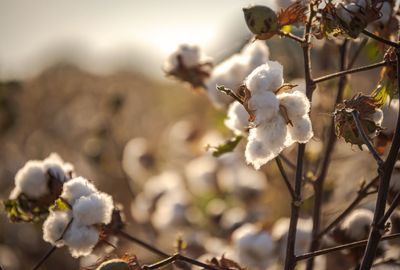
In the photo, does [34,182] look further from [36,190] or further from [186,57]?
[186,57]

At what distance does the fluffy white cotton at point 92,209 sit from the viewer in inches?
51.6

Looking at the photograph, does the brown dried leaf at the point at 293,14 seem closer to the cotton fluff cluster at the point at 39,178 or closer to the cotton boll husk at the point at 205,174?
the cotton fluff cluster at the point at 39,178

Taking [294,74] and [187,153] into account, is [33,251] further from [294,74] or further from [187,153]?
[294,74]

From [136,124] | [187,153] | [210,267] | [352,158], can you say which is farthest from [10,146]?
[210,267]

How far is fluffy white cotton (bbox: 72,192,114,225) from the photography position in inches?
51.6

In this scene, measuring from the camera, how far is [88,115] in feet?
17.0

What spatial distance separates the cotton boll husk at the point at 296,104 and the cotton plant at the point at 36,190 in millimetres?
621

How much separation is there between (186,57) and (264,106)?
2.52 feet

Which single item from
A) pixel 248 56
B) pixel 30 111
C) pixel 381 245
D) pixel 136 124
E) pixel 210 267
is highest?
pixel 136 124

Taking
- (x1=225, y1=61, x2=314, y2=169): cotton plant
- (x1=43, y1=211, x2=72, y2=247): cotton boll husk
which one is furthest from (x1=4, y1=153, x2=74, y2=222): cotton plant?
(x1=225, y1=61, x2=314, y2=169): cotton plant

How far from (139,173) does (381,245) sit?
2.53 meters

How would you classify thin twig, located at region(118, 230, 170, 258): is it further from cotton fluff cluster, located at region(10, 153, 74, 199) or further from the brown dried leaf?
the brown dried leaf

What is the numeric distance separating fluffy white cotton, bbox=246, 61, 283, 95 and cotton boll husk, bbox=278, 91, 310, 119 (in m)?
0.03

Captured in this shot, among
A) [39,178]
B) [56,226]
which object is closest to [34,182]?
[39,178]
